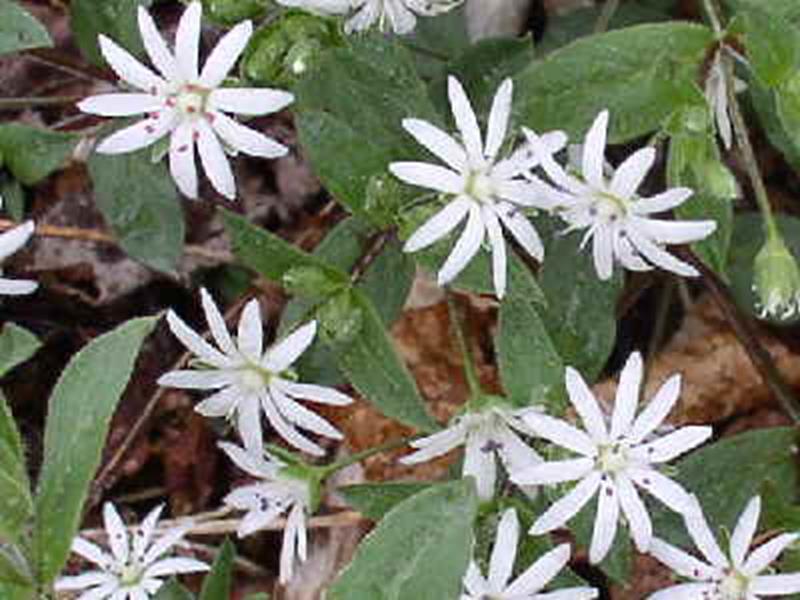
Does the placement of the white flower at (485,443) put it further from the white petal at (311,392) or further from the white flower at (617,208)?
the white flower at (617,208)

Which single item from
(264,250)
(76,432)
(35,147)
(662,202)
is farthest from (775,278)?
(35,147)

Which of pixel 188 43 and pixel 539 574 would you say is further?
pixel 188 43

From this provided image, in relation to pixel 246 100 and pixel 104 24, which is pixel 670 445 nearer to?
pixel 246 100


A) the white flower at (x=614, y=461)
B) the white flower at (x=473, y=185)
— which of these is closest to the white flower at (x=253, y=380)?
the white flower at (x=473, y=185)

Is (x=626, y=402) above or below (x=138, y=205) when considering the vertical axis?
below

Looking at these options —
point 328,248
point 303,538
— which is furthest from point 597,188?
point 303,538

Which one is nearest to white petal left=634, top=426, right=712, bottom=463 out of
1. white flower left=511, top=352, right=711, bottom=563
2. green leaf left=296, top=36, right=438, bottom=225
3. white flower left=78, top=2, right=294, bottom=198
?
white flower left=511, top=352, right=711, bottom=563
